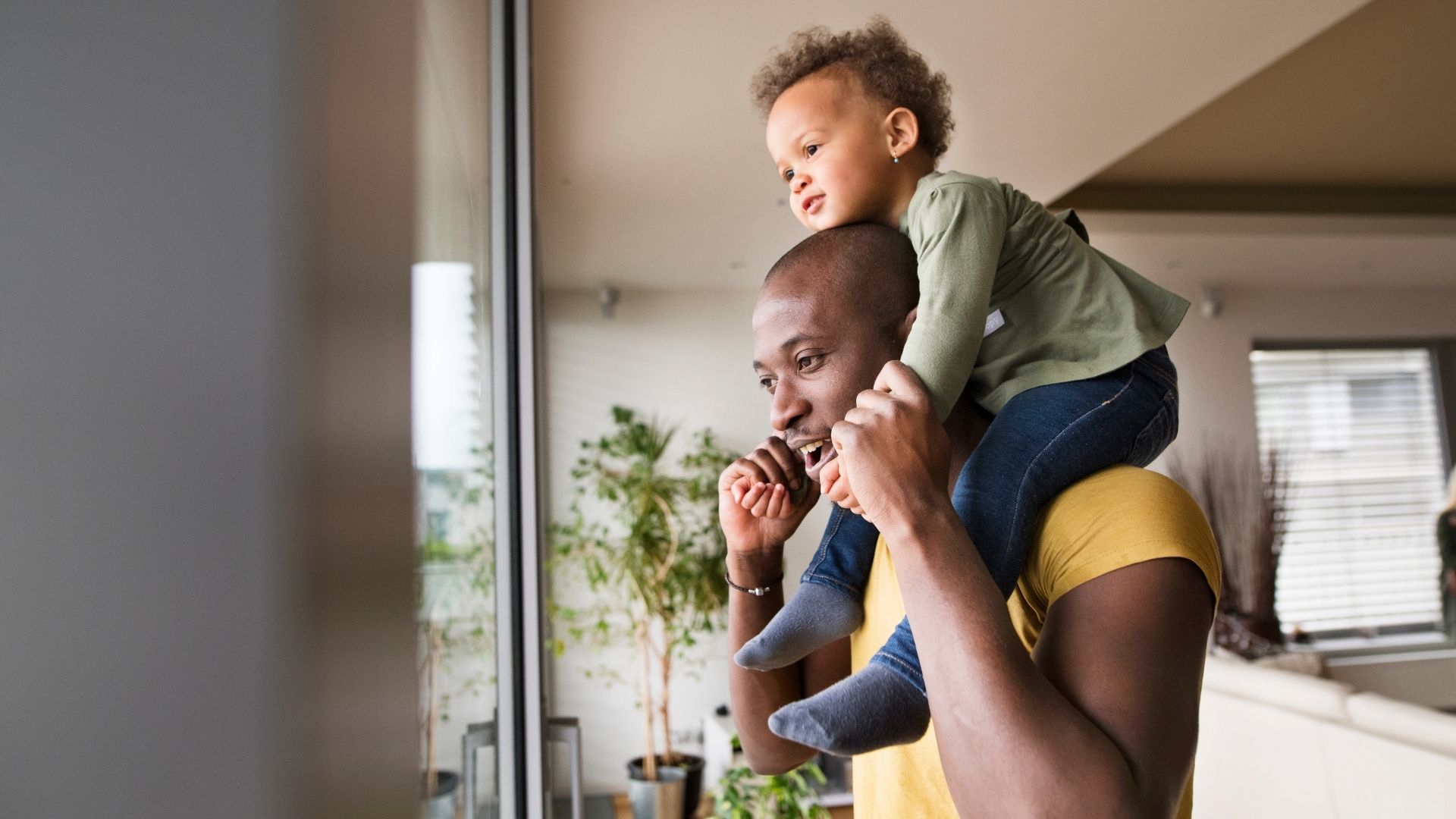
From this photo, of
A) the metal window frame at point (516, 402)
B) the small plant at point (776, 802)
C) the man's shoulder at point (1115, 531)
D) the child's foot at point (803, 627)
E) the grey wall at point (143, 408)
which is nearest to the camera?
the grey wall at point (143, 408)

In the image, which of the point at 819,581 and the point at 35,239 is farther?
the point at 819,581

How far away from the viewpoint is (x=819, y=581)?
943 millimetres

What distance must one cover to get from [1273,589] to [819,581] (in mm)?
5877

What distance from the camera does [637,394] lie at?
6.22 m

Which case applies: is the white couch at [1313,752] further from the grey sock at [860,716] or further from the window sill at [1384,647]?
the window sill at [1384,647]

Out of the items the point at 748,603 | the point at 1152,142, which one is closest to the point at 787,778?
the point at 748,603

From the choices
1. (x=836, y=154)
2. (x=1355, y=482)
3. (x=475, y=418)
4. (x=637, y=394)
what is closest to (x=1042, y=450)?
(x=836, y=154)

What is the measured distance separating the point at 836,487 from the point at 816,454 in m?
0.17

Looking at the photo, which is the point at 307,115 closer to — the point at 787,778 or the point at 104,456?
the point at 104,456

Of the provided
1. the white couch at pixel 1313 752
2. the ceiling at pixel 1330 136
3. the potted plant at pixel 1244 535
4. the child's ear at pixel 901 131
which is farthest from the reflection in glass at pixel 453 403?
the potted plant at pixel 1244 535

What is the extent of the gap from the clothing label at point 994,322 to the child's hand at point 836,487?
0.79ft

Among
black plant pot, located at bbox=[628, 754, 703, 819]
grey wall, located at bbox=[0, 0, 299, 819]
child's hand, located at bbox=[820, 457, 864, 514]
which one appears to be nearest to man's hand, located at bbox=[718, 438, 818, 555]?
child's hand, located at bbox=[820, 457, 864, 514]

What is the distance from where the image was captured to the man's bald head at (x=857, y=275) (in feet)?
2.96

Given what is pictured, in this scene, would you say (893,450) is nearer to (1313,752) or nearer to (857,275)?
(857,275)
